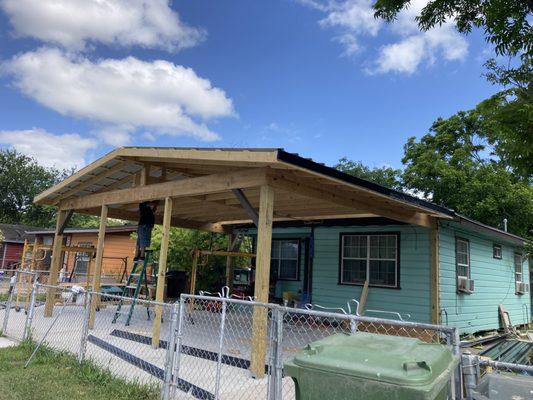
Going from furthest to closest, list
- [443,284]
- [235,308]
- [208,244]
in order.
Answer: [208,244]
[235,308]
[443,284]

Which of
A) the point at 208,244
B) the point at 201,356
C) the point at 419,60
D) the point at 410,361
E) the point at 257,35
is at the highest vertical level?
the point at 419,60

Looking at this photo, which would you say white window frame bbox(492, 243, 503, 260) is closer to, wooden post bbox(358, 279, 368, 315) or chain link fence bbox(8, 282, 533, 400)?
wooden post bbox(358, 279, 368, 315)

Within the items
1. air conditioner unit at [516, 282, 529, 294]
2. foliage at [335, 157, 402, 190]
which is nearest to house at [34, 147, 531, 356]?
air conditioner unit at [516, 282, 529, 294]

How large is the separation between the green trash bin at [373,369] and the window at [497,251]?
11642 mm

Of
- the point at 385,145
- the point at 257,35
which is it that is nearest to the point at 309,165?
the point at 257,35

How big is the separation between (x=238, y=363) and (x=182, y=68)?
18.8 metres

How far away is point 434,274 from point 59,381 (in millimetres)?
7693

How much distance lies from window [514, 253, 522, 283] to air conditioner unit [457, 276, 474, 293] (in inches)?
178

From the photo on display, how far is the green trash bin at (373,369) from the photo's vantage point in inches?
84.9

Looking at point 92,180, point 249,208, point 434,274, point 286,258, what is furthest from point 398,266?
point 92,180

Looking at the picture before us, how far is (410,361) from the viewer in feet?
7.32

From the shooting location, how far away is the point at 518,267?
1461 cm

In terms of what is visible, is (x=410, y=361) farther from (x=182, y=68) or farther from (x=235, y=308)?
(x=182, y=68)

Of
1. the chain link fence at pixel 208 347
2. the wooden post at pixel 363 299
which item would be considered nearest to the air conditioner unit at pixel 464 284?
the chain link fence at pixel 208 347
